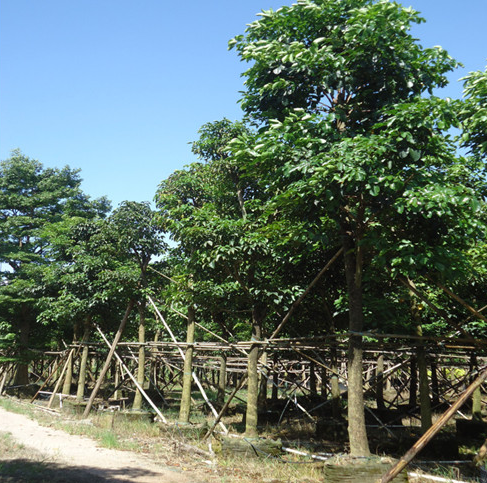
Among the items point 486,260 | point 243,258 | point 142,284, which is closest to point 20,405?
point 142,284

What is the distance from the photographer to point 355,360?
8.30 metres

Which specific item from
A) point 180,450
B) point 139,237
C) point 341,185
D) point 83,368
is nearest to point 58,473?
point 180,450

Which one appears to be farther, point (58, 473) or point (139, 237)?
point (139, 237)

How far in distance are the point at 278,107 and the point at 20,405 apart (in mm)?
19947

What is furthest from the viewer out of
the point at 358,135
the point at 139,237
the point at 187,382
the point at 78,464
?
the point at 139,237

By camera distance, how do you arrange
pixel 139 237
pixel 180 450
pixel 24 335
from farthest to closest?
pixel 24 335
pixel 139 237
pixel 180 450

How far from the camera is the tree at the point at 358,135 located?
23.6 feet

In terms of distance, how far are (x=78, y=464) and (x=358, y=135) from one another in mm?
9211

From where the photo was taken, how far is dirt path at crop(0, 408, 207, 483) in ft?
27.3

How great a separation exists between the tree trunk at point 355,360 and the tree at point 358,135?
2 centimetres

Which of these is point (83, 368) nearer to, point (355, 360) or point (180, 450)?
point (180, 450)

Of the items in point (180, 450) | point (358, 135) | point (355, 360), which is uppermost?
point (358, 135)

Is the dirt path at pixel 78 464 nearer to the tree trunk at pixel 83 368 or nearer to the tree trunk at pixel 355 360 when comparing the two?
the tree trunk at pixel 355 360

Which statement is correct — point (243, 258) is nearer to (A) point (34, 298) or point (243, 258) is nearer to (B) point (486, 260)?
(B) point (486, 260)
